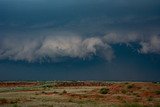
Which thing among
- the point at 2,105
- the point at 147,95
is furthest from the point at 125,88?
the point at 2,105

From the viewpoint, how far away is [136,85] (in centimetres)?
8838

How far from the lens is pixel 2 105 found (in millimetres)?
48469

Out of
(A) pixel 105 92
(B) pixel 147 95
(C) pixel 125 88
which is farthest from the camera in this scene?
(C) pixel 125 88

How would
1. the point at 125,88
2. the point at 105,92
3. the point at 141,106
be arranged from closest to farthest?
1. the point at 141,106
2. the point at 105,92
3. the point at 125,88

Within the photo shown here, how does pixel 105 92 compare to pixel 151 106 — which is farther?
pixel 105 92

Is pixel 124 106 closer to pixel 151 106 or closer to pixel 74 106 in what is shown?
pixel 151 106

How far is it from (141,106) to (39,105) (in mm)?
14244

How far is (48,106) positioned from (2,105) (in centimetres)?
695

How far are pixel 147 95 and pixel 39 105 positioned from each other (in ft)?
97.8

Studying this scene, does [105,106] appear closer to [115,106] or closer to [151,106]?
[115,106]

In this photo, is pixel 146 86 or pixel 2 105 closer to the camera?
pixel 2 105

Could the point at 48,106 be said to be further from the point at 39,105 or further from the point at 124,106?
the point at 124,106

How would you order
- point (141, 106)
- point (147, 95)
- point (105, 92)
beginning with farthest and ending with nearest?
point (105, 92) → point (147, 95) → point (141, 106)

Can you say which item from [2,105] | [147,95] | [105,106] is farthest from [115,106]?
[147,95]
